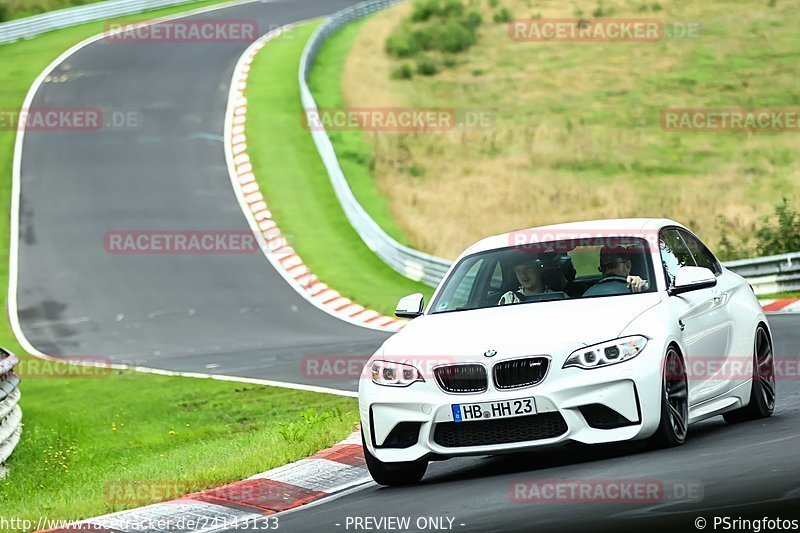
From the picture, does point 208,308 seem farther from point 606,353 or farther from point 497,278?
point 606,353

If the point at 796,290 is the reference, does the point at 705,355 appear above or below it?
above

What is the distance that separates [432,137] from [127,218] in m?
14.5

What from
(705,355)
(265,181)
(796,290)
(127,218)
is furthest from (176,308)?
(705,355)

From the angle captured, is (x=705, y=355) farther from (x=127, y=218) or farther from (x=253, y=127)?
(x=253, y=127)

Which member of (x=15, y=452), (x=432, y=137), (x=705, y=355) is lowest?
(x=432, y=137)

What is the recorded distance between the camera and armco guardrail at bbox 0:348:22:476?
1398cm

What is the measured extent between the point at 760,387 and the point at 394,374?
10.3 ft

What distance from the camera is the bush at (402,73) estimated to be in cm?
5147

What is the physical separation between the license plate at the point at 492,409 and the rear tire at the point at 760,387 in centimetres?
267

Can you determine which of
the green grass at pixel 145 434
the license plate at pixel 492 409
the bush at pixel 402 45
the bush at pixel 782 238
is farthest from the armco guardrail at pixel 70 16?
the license plate at pixel 492 409

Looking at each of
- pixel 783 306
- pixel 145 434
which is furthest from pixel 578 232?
pixel 783 306

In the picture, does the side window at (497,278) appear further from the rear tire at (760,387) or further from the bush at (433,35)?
the bush at (433,35)

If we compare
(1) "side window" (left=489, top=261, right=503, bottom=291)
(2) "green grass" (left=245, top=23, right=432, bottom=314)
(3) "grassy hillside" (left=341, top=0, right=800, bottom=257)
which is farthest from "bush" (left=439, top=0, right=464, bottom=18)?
(1) "side window" (left=489, top=261, right=503, bottom=291)

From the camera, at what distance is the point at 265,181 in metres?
36.5
